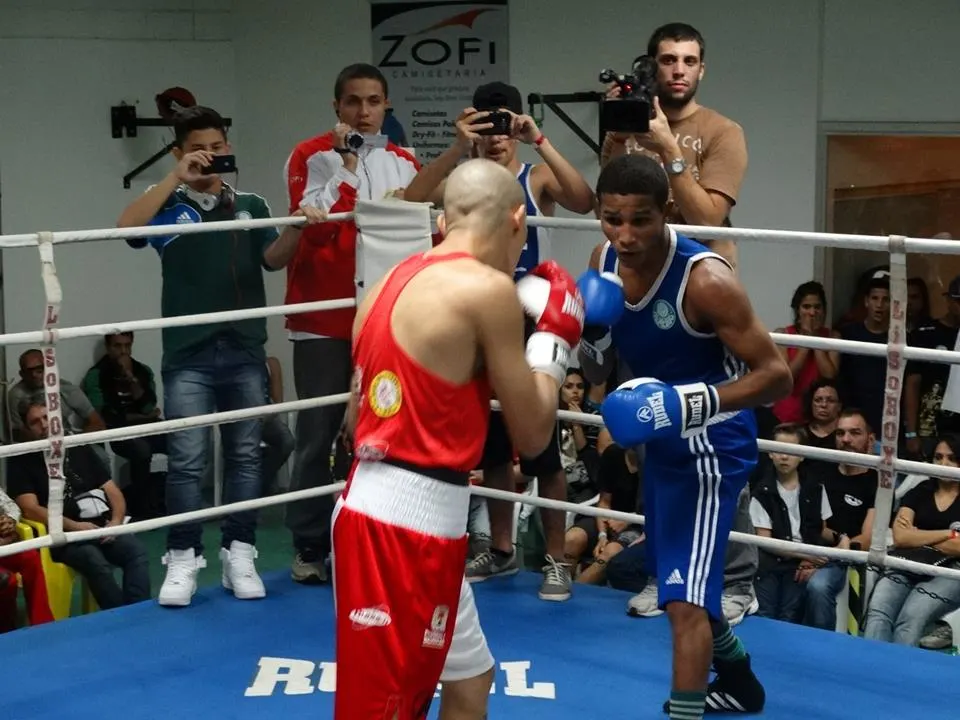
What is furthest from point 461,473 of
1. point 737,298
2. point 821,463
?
point 821,463

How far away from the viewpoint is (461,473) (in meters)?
2.39

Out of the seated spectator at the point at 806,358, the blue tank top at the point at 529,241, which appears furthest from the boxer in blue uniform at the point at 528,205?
the seated spectator at the point at 806,358

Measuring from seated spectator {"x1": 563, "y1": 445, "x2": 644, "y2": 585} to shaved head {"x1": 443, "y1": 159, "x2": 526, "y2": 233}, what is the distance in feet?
8.19

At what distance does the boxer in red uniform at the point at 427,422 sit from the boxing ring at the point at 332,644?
80 centimetres

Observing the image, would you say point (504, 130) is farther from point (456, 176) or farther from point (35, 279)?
point (35, 279)

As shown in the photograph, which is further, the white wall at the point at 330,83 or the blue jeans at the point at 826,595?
the white wall at the point at 330,83

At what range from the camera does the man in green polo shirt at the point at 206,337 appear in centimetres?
371

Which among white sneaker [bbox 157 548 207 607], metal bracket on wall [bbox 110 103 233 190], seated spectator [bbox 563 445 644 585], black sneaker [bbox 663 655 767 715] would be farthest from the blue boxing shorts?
metal bracket on wall [bbox 110 103 233 190]

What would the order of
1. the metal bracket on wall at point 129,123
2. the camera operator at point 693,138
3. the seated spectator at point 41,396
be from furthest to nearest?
the metal bracket on wall at point 129,123 < the seated spectator at point 41,396 < the camera operator at point 693,138

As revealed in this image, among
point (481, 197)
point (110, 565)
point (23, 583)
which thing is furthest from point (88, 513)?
point (481, 197)

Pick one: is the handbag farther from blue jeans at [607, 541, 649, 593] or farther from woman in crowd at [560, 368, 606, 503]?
woman in crowd at [560, 368, 606, 503]

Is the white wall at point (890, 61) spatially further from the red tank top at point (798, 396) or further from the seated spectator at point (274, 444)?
the seated spectator at point (274, 444)

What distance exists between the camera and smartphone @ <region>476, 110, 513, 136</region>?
361 centimetres

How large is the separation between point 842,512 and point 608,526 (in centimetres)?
82
